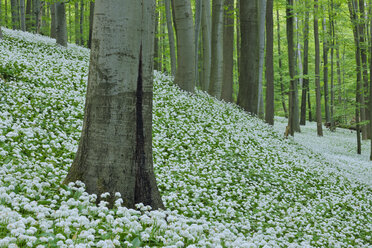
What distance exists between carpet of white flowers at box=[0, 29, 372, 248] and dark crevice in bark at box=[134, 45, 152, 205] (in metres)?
0.21

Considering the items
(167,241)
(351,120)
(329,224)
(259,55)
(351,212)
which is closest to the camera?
(167,241)

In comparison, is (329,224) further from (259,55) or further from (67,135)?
(259,55)

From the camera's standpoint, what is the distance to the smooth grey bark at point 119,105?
3.97 meters

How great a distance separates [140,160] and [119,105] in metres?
0.71

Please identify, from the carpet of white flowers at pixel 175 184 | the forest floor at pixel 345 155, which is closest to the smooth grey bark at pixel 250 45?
the carpet of white flowers at pixel 175 184

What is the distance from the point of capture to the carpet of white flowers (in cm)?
332

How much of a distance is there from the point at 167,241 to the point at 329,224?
4605mm

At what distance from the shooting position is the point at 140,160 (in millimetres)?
4152

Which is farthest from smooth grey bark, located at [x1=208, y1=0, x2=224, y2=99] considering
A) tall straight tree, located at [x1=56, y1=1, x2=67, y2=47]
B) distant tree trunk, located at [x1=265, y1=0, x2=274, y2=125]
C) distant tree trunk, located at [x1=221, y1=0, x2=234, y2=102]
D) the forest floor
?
tall straight tree, located at [x1=56, y1=1, x2=67, y2=47]

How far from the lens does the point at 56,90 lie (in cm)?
903

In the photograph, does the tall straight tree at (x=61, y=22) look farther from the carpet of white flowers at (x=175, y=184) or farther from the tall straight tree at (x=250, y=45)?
the tall straight tree at (x=250, y=45)

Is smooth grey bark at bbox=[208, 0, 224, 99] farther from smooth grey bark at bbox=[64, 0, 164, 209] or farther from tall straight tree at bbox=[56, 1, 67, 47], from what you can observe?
smooth grey bark at bbox=[64, 0, 164, 209]

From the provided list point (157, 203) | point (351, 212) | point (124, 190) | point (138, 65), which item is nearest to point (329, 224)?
point (351, 212)

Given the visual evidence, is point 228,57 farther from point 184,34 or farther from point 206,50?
point 184,34
